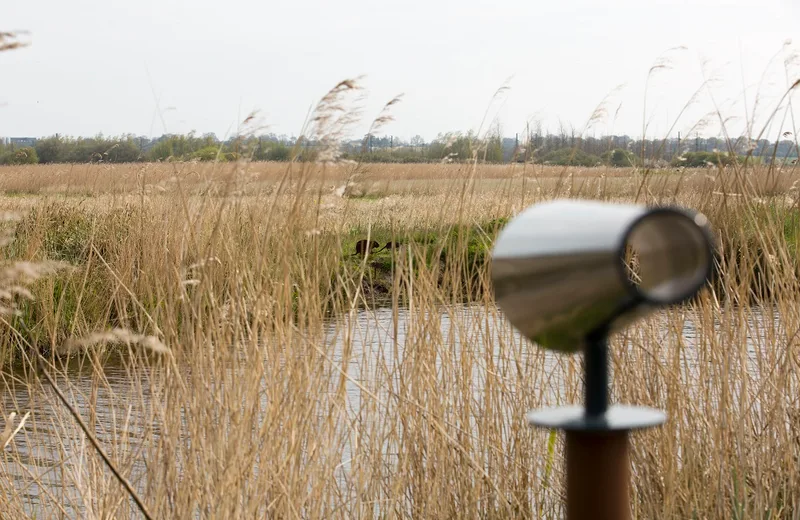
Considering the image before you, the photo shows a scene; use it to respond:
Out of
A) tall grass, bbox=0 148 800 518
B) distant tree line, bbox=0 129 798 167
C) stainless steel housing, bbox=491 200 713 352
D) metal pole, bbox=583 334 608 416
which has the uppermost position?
distant tree line, bbox=0 129 798 167

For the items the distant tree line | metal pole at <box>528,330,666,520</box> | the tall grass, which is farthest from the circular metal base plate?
the distant tree line

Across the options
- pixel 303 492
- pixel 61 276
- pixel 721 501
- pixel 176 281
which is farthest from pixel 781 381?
pixel 61 276

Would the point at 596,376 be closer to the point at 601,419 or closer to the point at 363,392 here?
the point at 601,419

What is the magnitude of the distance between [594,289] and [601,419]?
12 cm

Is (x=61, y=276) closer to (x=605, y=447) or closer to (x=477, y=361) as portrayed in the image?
(x=477, y=361)

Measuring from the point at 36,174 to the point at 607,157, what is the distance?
676 inches

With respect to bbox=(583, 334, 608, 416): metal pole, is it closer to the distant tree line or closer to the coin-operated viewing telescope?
the coin-operated viewing telescope

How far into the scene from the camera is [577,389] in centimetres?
257

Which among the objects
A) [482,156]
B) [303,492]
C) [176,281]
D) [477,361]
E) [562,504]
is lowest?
[562,504]

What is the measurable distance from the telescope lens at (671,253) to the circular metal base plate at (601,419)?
0.34ft

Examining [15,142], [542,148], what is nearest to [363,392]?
[542,148]

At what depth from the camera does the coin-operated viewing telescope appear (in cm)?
62

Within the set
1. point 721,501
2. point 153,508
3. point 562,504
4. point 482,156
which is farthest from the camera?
point 482,156

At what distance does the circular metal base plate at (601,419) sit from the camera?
2.17 feet
